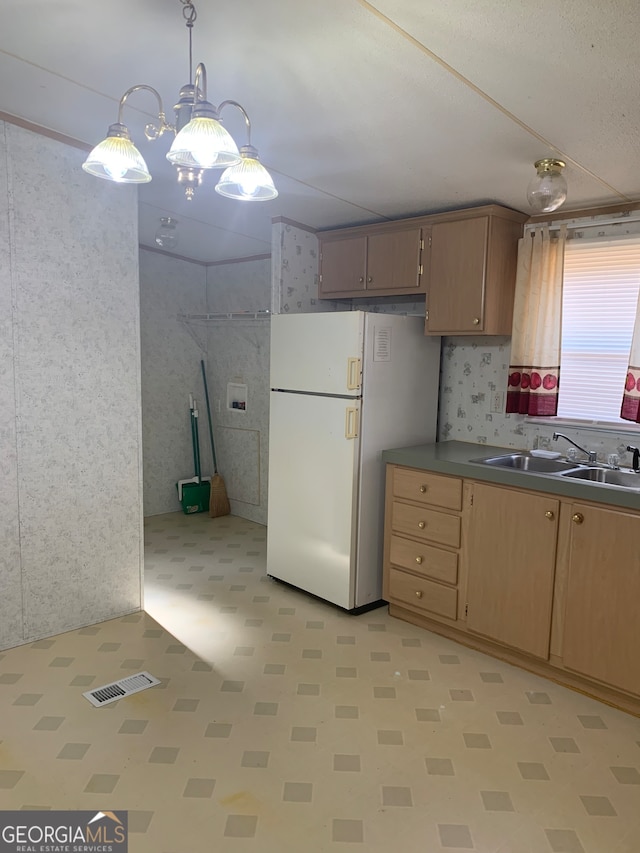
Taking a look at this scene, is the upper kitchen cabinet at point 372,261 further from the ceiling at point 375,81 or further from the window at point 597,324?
the window at point 597,324

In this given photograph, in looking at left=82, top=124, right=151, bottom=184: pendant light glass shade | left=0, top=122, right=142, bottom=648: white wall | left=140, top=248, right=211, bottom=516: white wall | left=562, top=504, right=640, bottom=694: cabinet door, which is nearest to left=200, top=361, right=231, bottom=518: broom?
left=140, top=248, right=211, bottom=516: white wall

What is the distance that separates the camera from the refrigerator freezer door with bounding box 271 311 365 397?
10.5 feet

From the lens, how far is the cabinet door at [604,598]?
2.41 meters

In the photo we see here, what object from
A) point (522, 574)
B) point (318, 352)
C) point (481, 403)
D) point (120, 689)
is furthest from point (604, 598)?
point (120, 689)

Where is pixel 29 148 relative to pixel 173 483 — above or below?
above

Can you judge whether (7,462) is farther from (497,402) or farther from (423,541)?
(497,402)

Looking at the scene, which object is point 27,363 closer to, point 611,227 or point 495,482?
point 495,482

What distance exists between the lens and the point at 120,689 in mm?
2539

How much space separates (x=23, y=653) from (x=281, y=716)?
1281 millimetres

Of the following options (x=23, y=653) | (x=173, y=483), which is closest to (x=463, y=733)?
(x=23, y=653)

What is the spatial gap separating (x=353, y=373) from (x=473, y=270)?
0.84 meters

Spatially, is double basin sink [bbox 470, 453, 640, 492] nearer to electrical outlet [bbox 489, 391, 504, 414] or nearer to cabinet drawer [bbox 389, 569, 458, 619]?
electrical outlet [bbox 489, 391, 504, 414]

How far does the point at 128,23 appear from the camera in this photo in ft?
5.68

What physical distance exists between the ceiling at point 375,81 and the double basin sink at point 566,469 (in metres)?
1.32
